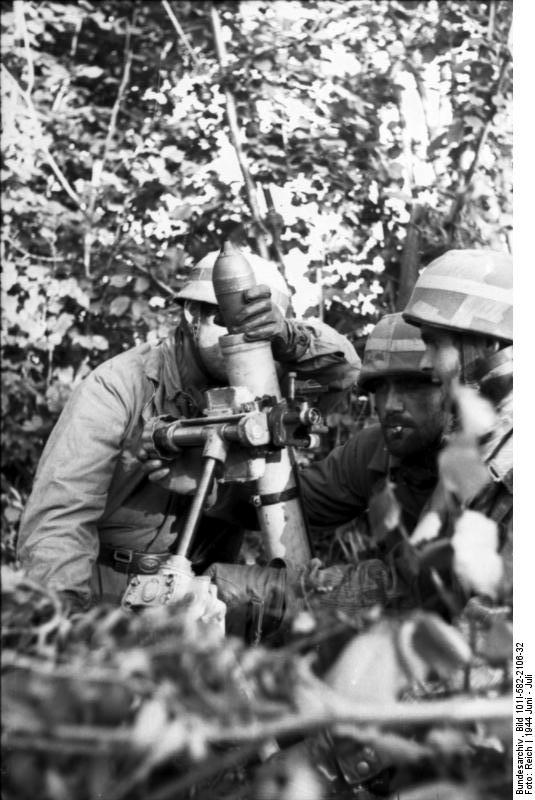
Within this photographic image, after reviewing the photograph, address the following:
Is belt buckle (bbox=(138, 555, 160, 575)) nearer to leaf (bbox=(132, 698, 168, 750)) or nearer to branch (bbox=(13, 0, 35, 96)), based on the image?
leaf (bbox=(132, 698, 168, 750))

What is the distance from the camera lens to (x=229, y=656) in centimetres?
104

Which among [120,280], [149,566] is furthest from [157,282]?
[149,566]

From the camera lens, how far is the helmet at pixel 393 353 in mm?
3469

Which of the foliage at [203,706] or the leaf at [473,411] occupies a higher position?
the leaf at [473,411]

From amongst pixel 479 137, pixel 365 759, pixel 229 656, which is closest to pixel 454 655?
pixel 229 656

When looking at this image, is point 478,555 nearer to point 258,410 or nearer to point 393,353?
point 258,410

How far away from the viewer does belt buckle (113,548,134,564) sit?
11.7 ft

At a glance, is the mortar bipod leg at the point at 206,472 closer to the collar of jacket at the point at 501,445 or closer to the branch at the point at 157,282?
the collar of jacket at the point at 501,445

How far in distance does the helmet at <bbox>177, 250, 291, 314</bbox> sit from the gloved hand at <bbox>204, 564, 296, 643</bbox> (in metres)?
1.26

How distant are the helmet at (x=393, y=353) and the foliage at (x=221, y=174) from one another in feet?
5.95

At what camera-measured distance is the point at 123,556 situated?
3.60 metres

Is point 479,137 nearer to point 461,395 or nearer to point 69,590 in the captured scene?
point 69,590

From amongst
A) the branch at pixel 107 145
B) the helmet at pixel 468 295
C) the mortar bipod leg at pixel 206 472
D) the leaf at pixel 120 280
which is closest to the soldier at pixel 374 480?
the mortar bipod leg at pixel 206 472

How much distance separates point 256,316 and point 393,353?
59 centimetres
